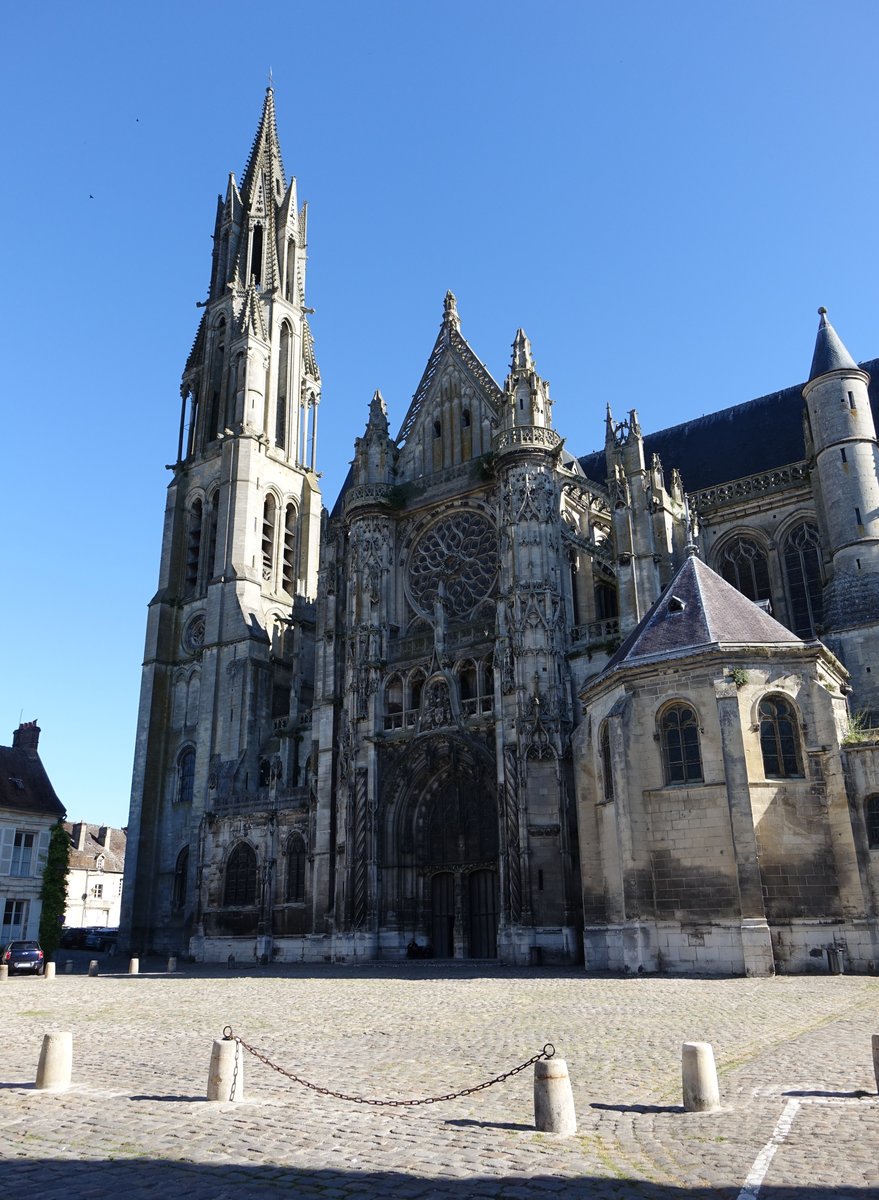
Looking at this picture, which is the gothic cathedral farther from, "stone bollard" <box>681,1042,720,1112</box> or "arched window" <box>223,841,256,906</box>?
"stone bollard" <box>681,1042,720,1112</box>

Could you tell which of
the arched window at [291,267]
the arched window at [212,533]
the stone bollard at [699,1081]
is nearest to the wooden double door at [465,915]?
the arched window at [212,533]

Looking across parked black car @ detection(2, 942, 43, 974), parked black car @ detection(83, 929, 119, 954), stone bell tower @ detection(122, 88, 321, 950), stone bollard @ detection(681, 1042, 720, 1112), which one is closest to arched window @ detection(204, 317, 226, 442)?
stone bell tower @ detection(122, 88, 321, 950)

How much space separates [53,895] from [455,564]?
1955 cm

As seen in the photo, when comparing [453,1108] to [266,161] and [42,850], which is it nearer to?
[42,850]

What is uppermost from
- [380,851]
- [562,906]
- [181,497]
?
[181,497]

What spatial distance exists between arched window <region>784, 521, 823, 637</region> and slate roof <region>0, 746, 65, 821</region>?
28503 mm

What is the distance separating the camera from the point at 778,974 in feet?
61.7

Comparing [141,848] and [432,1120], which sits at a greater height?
[141,848]

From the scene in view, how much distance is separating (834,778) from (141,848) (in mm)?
29934

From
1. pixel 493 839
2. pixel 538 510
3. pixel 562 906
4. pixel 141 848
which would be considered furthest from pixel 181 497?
pixel 562 906

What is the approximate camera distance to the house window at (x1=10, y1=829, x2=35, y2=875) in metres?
35.5

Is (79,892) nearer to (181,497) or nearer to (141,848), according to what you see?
(141,848)

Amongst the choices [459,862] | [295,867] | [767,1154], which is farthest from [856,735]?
[295,867]

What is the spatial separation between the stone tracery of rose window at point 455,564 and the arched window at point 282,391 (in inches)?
643
